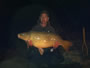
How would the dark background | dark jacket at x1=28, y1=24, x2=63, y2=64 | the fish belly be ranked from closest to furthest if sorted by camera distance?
the fish belly, dark jacket at x1=28, y1=24, x2=63, y2=64, the dark background

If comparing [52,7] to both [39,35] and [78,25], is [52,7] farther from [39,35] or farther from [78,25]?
[39,35]

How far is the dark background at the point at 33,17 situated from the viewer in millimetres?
6176

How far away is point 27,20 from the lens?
21.6ft

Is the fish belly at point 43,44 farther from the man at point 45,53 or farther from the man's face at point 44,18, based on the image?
the man's face at point 44,18

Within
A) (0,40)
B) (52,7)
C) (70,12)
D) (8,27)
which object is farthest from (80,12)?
(0,40)

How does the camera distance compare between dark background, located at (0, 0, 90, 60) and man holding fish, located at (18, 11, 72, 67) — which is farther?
dark background, located at (0, 0, 90, 60)

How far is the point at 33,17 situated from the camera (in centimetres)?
637

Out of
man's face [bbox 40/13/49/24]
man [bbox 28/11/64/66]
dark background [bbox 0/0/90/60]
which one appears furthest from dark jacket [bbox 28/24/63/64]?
dark background [bbox 0/0/90/60]

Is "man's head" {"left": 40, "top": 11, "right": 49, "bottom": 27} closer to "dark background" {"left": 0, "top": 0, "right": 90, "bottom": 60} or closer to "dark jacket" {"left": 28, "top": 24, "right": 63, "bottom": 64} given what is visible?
"dark jacket" {"left": 28, "top": 24, "right": 63, "bottom": 64}

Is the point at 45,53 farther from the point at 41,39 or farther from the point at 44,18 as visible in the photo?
the point at 44,18

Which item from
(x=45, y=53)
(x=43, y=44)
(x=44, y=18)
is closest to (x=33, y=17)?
(x=44, y=18)

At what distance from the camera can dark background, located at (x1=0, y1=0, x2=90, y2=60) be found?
6176 millimetres

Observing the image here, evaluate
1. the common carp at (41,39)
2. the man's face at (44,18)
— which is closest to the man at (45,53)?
the man's face at (44,18)

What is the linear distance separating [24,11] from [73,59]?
274 cm
